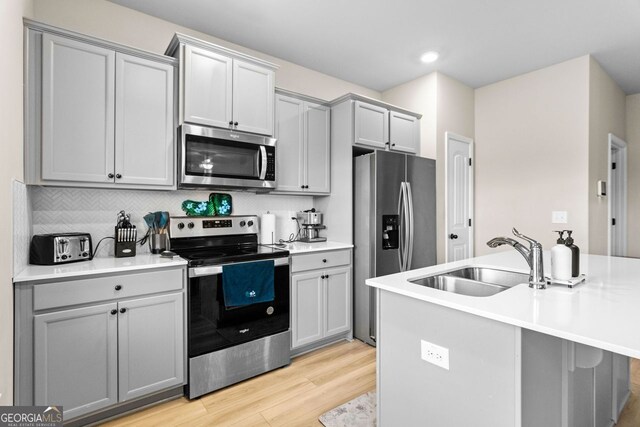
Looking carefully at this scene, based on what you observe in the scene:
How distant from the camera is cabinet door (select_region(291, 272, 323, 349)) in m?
2.71

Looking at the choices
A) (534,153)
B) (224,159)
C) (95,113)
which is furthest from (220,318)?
(534,153)

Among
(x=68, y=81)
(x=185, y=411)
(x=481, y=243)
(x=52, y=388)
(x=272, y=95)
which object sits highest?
(x=272, y=95)

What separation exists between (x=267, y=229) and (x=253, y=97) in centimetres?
120

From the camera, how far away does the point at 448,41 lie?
3.04 meters

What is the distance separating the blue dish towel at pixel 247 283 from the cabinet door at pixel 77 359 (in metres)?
0.68

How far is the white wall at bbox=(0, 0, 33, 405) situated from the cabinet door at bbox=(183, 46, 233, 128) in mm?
913

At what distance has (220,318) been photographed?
2.25m

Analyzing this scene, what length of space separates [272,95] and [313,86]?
101 cm

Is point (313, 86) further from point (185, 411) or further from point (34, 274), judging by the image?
point (185, 411)

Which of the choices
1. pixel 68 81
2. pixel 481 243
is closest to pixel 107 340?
pixel 68 81

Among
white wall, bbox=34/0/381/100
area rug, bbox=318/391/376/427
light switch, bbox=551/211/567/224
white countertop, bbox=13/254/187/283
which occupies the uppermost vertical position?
white wall, bbox=34/0/381/100

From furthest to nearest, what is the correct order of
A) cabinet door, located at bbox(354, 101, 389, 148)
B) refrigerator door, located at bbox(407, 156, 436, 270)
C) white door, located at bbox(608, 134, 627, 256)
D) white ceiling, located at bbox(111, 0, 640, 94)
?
white door, located at bbox(608, 134, 627, 256)
refrigerator door, located at bbox(407, 156, 436, 270)
cabinet door, located at bbox(354, 101, 389, 148)
white ceiling, located at bbox(111, 0, 640, 94)

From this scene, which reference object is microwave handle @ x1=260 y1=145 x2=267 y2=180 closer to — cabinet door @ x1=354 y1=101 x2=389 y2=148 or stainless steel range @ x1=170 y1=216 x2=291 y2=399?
stainless steel range @ x1=170 y1=216 x2=291 y2=399

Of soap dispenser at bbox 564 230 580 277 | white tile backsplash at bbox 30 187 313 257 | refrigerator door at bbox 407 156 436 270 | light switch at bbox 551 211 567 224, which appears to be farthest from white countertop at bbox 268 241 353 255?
light switch at bbox 551 211 567 224
